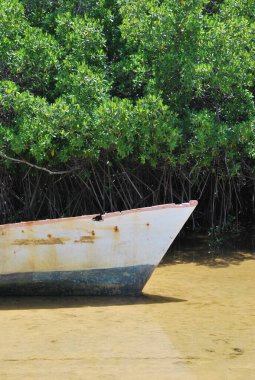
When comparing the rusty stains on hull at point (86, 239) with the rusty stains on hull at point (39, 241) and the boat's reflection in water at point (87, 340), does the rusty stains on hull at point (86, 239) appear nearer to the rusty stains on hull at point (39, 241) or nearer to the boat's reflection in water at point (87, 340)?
the rusty stains on hull at point (39, 241)

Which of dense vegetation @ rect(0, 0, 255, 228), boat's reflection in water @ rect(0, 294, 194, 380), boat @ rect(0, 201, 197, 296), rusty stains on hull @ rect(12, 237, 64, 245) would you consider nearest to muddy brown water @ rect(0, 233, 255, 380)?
boat's reflection in water @ rect(0, 294, 194, 380)

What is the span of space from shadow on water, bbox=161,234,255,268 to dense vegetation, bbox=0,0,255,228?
0.33 meters

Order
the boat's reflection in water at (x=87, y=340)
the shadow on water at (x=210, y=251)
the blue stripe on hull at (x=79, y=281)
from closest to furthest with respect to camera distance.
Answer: the boat's reflection in water at (x=87, y=340) → the blue stripe on hull at (x=79, y=281) → the shadow on water at (x=210, y=251)

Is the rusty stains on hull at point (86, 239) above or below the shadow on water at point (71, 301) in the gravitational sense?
above

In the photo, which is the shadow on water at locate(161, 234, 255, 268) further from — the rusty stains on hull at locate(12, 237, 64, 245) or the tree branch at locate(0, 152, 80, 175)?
the rusty stains on hull at locate(12, 237, 64, 245)

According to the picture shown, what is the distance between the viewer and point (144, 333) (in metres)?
5.25

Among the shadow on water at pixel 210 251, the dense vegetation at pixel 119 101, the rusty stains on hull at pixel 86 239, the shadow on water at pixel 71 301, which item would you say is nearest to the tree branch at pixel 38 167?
the dense vegetation at pixel 119 101

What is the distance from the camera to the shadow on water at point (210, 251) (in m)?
7.69

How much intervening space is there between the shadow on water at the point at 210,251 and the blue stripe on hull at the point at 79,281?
1.50 m

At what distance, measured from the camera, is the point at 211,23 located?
7.69 meters

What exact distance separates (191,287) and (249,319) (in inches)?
43.3

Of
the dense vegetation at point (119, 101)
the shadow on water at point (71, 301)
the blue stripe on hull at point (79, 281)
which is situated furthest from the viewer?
the dense vegetation at point (119, 101)

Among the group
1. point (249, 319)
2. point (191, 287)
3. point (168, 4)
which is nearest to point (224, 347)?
point (249, 319)

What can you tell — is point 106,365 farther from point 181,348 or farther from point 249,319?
point 249,319
